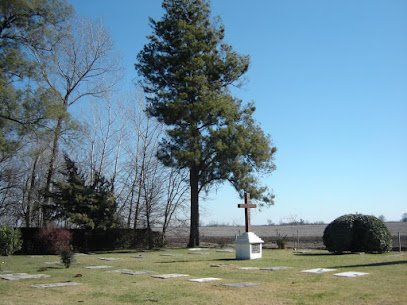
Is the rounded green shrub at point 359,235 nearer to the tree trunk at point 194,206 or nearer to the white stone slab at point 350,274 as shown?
the white stone slab at point 350,274

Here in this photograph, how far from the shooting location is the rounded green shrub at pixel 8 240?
18.6 metres

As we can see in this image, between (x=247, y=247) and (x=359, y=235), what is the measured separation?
4.89m

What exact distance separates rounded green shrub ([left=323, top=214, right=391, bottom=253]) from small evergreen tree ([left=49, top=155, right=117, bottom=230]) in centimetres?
1302

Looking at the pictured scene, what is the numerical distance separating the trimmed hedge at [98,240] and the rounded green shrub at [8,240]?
1.64 m

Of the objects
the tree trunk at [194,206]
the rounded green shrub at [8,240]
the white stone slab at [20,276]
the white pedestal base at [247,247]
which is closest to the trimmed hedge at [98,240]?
the rounded green shrub at [8,240]

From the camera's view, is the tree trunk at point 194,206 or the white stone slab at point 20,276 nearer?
the white stone slab at point 20,276

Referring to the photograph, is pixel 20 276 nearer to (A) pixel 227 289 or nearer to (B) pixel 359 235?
(A) pixel 227 289

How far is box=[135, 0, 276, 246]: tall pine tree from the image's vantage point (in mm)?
23234

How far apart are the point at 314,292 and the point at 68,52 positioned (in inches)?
967

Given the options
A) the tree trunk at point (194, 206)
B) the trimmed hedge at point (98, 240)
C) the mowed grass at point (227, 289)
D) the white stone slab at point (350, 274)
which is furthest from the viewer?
the tree trunk at point (194, 206)

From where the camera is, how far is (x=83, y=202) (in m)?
23.3

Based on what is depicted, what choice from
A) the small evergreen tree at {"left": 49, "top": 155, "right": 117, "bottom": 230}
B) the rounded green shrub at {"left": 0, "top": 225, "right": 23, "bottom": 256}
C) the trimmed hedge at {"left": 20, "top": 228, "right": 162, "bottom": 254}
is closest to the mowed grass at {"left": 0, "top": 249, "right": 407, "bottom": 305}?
the rounded green shrub at {"left": 0, "top": 225, "right": 23, "bottom": 256}

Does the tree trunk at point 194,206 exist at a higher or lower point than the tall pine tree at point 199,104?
lower

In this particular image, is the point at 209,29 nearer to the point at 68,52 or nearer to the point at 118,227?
the point at 68,52
